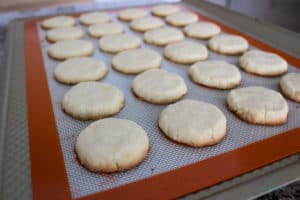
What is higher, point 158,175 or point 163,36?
point 163,36

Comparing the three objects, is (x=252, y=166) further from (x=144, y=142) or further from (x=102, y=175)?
(x=102, y=175)

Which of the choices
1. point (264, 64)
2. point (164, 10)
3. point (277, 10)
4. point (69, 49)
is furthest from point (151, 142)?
point (277, 10)

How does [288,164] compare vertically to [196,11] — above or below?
below

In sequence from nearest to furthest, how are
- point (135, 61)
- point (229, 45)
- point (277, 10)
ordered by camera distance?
point (135, 61), point (229, 45), point (277, 10)

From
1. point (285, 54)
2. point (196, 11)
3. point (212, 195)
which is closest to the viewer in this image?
point (212, 195)

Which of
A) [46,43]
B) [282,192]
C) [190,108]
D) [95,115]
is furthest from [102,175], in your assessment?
[46,43]

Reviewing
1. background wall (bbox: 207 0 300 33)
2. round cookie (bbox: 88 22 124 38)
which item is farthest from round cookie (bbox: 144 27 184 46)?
background wall (bbox: 207 0 300 33)

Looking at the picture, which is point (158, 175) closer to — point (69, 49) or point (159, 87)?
point (159, 87)
